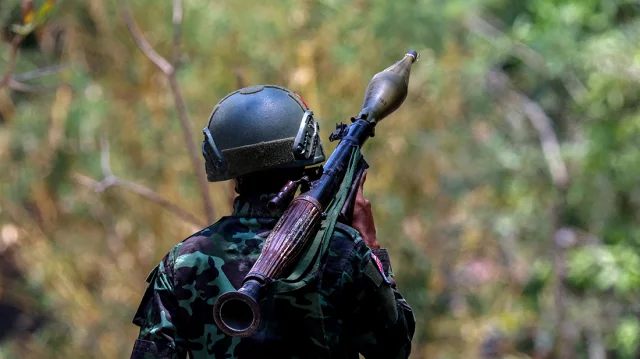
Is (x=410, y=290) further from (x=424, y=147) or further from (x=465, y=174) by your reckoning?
(x=465, y=174)

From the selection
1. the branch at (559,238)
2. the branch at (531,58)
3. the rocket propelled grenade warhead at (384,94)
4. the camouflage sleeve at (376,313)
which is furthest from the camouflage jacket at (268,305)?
the branch at (531,58)

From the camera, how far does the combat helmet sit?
7.79 feet

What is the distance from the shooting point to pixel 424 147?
772 centimetres

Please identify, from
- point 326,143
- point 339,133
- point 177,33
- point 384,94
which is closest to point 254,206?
point 339,133

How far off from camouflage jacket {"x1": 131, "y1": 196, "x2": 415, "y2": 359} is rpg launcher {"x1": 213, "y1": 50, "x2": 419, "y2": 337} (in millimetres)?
109

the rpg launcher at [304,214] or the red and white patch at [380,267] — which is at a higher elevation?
the rpg launcher at [304,214]

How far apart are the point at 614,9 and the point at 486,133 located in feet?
7.09

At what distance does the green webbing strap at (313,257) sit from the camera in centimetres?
220

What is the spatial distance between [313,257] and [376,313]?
8.5 inches

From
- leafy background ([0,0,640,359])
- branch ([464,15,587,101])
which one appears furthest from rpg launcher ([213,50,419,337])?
branch ([464,15,587,101])

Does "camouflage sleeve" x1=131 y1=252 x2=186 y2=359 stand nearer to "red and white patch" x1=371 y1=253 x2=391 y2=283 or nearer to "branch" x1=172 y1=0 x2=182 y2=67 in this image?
"red and white patch" x1=371 y1=253 x2=391 y2=283

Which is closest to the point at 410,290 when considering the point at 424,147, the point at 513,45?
the point at 424,147

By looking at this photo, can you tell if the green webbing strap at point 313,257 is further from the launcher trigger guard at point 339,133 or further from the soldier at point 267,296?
A: the launcher trigger guard at point 339,133

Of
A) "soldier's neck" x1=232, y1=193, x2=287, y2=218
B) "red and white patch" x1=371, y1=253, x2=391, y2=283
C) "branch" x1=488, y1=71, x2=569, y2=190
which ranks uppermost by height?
"soldier's neck" x1=232, y1=193, x2=287, y2=218
